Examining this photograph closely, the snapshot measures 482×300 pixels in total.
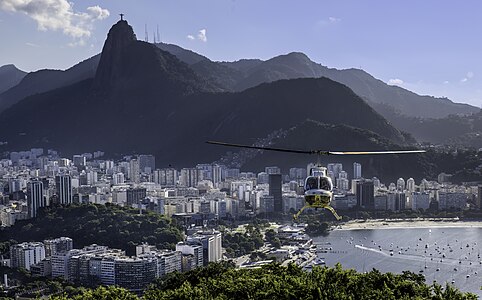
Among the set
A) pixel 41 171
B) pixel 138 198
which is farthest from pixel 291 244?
pixel 41 171

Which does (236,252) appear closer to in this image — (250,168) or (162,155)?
(250,168)

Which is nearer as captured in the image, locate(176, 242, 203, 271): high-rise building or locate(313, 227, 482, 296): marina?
locate(176, 242, 203, 271): high-rise building

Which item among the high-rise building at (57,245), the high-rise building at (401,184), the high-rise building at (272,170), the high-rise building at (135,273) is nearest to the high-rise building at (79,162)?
the high-rise building at (272,170)

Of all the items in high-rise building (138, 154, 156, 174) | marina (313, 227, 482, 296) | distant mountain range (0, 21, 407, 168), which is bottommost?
marina (313, 227, 482, 296)

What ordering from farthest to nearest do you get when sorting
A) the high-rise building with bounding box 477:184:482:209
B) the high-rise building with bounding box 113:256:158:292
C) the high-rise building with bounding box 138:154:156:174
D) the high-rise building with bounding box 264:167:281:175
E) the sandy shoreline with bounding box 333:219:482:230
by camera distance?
the high-rise building with bounding box 138:154:156:174 → the high-rise building with bounding box 264:167:281:175 → the high-rise building with bounding box 477:184:482:209 → the sandy shoreline with bounding box 333:219:482:230 → the high-rise building with bounding box 113:256:158:292

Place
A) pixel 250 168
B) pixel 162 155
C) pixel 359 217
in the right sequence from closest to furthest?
1. pixel 359 217
2. pixel 250 168
3. pixel 162 155

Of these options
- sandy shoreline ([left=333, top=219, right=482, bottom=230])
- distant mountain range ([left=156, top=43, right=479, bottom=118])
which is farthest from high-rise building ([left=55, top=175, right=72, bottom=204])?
distant mountain range ([left=156, top=43, right=479, bottom=118])

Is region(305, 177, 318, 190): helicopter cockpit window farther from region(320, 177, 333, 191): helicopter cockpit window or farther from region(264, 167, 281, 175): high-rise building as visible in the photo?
region(264, 167, 281, 175): high-rise building
